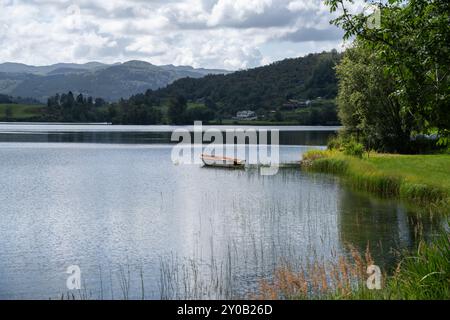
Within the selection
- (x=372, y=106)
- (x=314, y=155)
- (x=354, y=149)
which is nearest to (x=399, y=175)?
(x=354, y=149)

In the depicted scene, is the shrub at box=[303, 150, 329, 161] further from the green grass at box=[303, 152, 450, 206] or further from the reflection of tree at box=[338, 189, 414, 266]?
the reflection of tree at box=[338, 189, 414, 266]

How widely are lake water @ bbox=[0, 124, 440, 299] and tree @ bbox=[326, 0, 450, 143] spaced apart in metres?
7.00

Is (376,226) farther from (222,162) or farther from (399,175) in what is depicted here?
(222,162)

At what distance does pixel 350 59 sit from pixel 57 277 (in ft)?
151

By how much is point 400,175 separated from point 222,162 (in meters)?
28.0

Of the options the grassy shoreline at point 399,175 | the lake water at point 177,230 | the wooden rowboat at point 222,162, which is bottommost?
the wooden rowboat at point 222,162

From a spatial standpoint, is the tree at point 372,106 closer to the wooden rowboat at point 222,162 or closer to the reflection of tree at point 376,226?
the wooden rowboat at point 222,162

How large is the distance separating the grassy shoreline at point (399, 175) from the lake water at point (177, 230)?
50.9 inches

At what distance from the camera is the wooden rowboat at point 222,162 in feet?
→ 204

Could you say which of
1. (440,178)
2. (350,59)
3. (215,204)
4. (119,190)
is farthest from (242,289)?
(350,59)

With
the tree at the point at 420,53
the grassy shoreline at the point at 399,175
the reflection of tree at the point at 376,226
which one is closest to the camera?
the tree at the point at 420,53

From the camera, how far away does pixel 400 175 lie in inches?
1500

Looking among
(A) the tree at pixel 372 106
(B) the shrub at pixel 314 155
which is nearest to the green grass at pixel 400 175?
(A) the tree at pixel 372 106

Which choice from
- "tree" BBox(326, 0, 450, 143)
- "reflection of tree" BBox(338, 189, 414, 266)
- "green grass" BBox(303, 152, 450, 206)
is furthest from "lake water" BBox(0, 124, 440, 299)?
"tree" BBox(326, 0, 450, 143)
